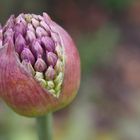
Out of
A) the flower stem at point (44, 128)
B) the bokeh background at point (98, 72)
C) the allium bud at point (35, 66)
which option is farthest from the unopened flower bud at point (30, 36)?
the bokeh background at point (98, 72)

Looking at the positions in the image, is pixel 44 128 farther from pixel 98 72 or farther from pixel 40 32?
pixel 98 72

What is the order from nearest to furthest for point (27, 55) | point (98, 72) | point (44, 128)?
point (27, 55)
point (44, 128)
point (98, 72)

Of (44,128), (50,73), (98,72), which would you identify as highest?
(50,73)

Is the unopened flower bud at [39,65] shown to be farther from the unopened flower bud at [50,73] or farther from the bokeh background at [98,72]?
the bokeh background at [98,72]

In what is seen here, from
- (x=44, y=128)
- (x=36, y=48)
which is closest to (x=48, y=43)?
(x=36, y=48)

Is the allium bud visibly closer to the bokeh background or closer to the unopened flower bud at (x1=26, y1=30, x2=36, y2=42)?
the unopened flower bud at (x1=26, y1=30, x2=36, y2=42)

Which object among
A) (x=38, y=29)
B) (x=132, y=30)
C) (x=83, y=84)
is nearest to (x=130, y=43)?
(x=132, y=30)
